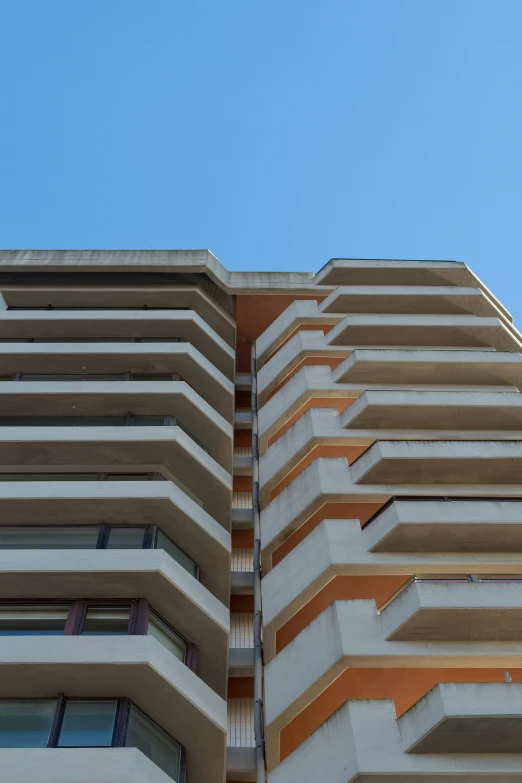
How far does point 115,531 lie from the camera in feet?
52.3

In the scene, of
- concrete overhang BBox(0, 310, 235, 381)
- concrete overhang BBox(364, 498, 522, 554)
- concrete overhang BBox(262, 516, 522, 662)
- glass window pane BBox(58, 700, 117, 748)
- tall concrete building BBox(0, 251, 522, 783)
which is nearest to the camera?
glass window pane BBox(58, 700, 117, 748)

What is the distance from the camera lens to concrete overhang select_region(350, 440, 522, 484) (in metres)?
16.9

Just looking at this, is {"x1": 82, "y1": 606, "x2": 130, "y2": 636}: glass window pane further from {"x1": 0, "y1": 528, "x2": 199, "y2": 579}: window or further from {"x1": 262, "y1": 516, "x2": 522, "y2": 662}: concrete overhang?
{"x1": 262, "y1": 516, "x2": 522, "y2": 662}: concrete overhang

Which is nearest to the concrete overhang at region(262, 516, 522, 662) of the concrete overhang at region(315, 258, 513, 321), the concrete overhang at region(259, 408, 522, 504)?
the concrete overhang at region(259, 408, 522, 504)

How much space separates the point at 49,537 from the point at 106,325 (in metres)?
8.11

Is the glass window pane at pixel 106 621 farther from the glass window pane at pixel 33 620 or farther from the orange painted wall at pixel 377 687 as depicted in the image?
the orange painted wall at pixel 377 687

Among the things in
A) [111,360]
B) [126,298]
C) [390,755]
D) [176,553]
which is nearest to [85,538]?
[176,553]

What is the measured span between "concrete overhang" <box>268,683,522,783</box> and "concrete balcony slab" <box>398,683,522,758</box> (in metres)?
0.01

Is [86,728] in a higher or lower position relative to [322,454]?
lower

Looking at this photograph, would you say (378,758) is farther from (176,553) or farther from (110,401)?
(110,401)

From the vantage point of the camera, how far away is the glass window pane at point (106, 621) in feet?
45.5

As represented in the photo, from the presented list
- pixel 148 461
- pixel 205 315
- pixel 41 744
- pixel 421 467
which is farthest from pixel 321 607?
pixel 205 315

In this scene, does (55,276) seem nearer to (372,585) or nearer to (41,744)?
(372,585)

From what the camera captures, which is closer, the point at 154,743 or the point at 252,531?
the point at 154,743
